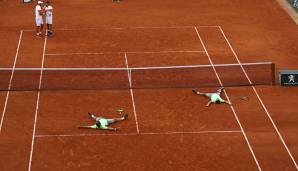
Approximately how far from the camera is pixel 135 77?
28141mm

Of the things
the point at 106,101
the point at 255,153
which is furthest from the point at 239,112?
the point at 106,101

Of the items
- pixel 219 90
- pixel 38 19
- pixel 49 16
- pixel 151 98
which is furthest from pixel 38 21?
pixel 219 90

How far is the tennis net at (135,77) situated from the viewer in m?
27.4

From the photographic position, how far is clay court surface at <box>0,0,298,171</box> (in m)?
22.0

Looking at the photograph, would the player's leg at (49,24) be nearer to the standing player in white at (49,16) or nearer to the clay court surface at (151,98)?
the standing player in white at (49,16)

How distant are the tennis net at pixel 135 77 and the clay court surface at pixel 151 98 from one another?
0.56ft

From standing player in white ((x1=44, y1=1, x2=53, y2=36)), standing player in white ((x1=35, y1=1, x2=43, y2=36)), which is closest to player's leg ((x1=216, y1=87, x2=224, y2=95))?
standing player in white ((x1=44, y1=1, x2=53, y2=36))

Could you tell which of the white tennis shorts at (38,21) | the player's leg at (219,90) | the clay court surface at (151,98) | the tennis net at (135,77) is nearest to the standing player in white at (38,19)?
the white tennis shorts at (38,21)

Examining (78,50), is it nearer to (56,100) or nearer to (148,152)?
(56,100)

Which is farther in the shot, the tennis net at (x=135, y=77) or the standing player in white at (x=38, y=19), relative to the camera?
the standing player in white at (x=38, y=19)

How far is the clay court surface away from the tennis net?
169 mm

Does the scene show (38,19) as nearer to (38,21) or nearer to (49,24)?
(38,21)

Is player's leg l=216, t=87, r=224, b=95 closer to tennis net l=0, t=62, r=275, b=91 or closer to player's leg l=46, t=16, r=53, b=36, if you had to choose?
tennis net l=0, t=62, r=275, b=91

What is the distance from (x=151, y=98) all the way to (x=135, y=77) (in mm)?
1993
